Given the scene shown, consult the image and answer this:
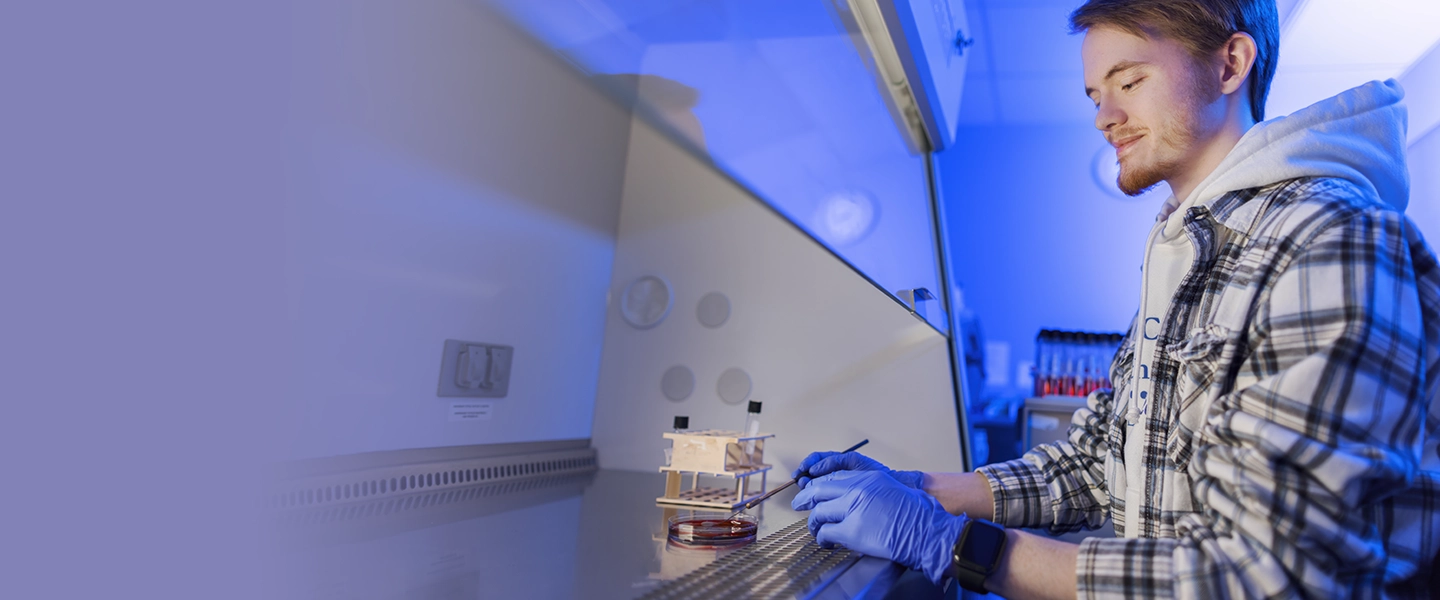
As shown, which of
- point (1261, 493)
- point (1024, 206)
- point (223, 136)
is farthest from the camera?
point (1024, 206)

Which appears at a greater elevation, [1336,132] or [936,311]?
[1336,132]

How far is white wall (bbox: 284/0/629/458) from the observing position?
1200mm

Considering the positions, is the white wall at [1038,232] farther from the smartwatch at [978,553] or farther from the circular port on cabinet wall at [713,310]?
the smartwatch at [978,553]

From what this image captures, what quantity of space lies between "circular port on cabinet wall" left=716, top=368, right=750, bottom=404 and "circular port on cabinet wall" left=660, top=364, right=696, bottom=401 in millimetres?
72

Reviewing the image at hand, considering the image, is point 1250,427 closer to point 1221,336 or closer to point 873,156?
point 1221,336

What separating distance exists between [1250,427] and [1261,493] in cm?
6

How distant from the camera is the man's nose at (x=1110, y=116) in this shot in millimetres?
1122

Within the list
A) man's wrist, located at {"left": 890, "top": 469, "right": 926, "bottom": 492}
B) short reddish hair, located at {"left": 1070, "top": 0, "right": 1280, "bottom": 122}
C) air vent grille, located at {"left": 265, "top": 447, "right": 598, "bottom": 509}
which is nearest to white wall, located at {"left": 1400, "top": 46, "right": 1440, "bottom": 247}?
short reddish hair, located at {"left": 1070, "top": 0, "right": 1280, "bottom": 122}

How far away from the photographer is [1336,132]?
2.91 feet

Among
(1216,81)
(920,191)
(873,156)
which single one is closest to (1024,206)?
(920,191)

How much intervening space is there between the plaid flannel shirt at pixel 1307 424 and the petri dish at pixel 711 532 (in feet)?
1.50

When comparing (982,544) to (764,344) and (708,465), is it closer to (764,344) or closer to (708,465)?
(708,465)

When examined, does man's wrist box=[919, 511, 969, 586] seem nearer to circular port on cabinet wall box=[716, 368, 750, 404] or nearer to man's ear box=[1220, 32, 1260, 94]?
man's ear box=[1220, 32, 1260, 94]

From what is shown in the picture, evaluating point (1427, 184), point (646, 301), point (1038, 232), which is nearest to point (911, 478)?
point (646, 301)
